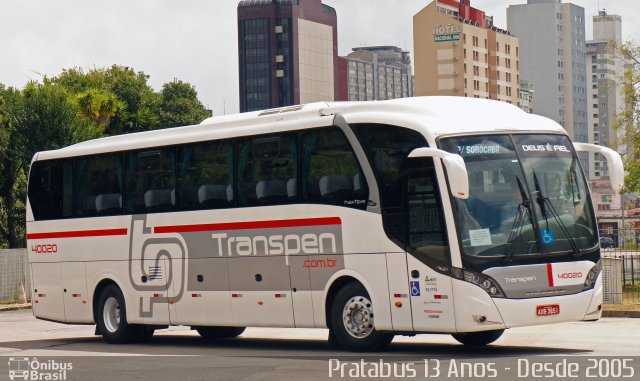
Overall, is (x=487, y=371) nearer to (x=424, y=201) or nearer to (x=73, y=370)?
(x=424, y=201)

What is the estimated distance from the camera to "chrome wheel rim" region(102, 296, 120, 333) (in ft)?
79.2

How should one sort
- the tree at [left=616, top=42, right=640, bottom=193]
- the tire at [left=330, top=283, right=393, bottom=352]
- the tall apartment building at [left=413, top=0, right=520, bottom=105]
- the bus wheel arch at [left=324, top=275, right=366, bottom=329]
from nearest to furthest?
the tire at [left=330, top=283, right=393, bottom=352]
the bus wheel arch at [left=324, top=275, right=366, bottom=329]
the tree at [left=616, top=42, right=640, bottom=193]
the tall apartment building at [left=413, top=0, right=520, bottom=105]

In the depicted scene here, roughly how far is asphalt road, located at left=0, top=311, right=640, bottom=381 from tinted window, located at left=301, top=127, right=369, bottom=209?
93.3 inches

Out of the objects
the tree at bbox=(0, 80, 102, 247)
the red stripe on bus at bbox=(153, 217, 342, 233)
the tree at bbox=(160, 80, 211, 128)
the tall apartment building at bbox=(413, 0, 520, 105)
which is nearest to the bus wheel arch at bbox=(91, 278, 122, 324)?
the red stripe on bus at bbox=(153, 217, 342, 233)

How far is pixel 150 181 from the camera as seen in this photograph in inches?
912

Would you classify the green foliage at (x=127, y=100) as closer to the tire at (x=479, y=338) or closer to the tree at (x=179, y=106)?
the tree at (x=179, y=106)

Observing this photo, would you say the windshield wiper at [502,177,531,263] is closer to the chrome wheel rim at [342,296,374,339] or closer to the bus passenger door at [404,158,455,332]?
the bus passenger door at [404,158,455,332]

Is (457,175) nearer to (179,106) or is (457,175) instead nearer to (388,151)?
(388,151)

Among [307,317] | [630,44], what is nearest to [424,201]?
[307,317]

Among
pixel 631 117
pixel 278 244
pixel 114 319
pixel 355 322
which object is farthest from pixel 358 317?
pixel 631 117

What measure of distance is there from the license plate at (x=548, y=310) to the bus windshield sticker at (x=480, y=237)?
1161 mm

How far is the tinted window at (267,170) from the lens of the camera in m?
20.1

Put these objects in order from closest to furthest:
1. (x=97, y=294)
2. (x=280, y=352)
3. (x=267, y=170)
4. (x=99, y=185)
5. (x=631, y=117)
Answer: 1. (x=280, y=352)
2. (x=267, y=170)
3. (x=99, y=185)
4. (x=97, y=294)
5. (x=631, y=117)

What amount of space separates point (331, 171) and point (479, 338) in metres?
3.53
